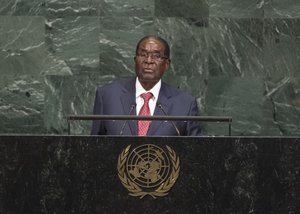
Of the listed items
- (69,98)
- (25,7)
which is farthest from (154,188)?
(25,7)

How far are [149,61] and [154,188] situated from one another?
1336 millimetres

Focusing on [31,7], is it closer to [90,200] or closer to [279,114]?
[279,114]

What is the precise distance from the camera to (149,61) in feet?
18.2

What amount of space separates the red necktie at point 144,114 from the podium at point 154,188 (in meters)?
0.75

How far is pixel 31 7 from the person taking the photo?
730 cm

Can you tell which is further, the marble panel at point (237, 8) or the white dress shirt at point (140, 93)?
the marble panel at point (237, 8)

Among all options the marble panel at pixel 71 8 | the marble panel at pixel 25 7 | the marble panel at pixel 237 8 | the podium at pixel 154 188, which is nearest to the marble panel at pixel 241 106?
the marble panel at pixel 237 8

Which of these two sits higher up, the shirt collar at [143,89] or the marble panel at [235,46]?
the marble panel at [235,46]

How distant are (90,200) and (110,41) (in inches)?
120

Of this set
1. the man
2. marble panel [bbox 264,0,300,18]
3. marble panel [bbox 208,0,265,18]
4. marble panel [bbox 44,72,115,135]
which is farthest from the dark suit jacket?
marble panel [bbox 264,0,300,18]

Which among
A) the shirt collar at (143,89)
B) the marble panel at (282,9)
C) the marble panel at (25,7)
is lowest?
the shirt collar at (143,89)

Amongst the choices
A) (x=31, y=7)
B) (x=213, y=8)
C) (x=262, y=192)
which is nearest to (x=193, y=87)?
(x=213, y=8)

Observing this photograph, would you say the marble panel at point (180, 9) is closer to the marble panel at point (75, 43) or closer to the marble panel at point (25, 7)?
the marble panel at point (75, 43)

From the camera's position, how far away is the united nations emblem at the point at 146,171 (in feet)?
14.5
